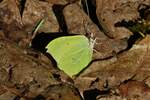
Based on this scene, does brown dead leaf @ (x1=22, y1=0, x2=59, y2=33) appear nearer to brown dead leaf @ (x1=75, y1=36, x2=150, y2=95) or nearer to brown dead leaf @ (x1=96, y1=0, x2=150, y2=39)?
brown dead leaf @ (x1=96, y1=0, x2=150, y2=39)

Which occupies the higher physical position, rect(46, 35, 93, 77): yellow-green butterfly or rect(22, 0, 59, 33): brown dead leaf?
rect(22, 0, 59, 33): brown dead leaf

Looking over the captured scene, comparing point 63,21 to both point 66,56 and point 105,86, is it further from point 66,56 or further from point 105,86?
point 105,86

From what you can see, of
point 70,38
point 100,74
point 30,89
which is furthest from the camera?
point 70,38

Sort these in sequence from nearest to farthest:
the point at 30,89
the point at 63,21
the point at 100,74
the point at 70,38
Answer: the point at 30,89 < the point at 100,74 < the point at 70,38 < the point at 63,21

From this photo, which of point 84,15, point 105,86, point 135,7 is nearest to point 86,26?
point 84,15

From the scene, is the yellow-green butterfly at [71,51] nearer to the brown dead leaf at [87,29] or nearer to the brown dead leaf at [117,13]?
the brown dead leaf at [87,29]

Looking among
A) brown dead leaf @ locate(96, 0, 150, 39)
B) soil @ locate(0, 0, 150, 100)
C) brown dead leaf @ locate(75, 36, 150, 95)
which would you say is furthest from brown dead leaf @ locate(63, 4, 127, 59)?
brown dead leaf @ locate(75, 36, 150, 95)

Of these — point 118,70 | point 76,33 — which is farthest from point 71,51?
point 118,70

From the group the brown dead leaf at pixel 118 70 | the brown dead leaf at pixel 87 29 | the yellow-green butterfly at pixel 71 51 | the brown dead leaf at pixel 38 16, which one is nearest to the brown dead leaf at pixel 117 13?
the brown dead leaf at pixel 87 29
